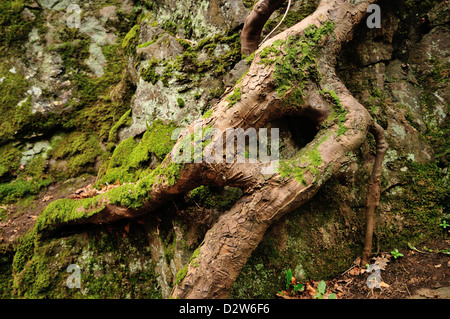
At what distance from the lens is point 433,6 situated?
3814mm

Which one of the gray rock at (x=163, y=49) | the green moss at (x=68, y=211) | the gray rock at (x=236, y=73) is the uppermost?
the gray rock at (x=163, y=49)

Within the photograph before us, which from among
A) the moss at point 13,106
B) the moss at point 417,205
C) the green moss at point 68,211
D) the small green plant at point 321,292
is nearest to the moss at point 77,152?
the moss at point 13,106

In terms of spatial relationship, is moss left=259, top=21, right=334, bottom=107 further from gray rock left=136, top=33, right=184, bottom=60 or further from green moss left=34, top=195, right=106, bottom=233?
green moss left=34, top=195, right=106, bottom=233

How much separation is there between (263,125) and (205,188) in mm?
1055

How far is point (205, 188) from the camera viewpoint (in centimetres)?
308

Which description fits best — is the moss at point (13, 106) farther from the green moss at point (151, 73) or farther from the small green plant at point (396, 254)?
the small green plant at point (396, 254)

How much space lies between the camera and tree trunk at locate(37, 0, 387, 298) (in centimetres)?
244

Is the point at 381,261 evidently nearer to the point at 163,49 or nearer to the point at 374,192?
the point at 374,192

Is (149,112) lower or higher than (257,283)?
higher

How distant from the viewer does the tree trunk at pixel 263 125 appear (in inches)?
95.9

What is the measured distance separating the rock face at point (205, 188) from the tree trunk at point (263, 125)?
0.39m

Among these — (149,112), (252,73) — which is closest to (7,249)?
(149,112)
